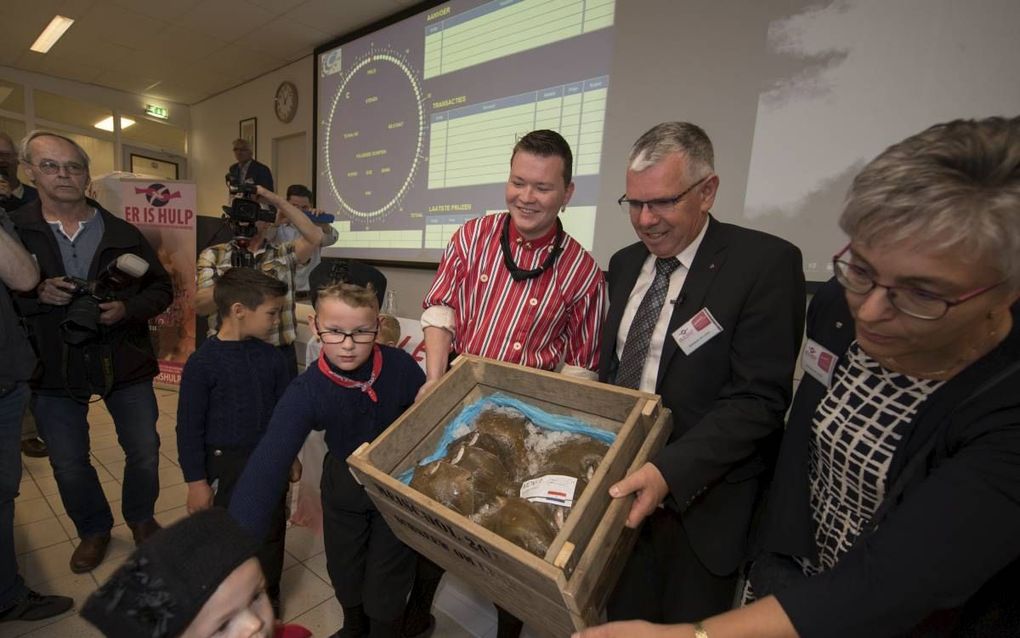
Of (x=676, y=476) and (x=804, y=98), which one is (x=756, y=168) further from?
(x=676, y=476)

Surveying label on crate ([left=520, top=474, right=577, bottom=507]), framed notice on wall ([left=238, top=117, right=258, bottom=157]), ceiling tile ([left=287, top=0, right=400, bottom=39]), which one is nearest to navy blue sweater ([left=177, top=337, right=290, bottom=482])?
label on crate ([left=520, top=474, right=577, bottom=507])

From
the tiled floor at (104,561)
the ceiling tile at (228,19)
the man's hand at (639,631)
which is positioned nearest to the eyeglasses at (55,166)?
the tiled floor at (104,561)

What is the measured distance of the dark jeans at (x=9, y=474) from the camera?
1599 millimetres

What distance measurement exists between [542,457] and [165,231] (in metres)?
5.01

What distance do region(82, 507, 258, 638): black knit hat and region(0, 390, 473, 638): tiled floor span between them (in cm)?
141

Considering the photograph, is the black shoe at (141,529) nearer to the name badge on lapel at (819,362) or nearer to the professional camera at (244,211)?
the professional camera at (244,211)

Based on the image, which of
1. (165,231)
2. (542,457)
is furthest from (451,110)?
(542,457)

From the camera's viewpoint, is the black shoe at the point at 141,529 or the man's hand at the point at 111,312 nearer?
the man's hand at the point at 111,312

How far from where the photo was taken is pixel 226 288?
6.00ft

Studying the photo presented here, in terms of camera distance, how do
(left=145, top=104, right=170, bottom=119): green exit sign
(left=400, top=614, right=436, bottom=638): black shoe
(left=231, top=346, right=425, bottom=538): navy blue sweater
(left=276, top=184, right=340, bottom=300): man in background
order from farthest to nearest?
(left=145, top=104, right=170, bottom=119): green exit sign
(left=276, top=184, right=340, bottom=300): man in background
(left=400, top=614, right=436, bottom=638): black shoe
(left=231, top=346, right=425, bottom=538): navy blue sweater

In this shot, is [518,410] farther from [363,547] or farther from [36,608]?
[36,608]

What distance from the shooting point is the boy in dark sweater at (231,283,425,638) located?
1.34 m

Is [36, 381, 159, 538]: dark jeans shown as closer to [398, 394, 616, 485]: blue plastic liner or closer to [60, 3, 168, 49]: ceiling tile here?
[398, 394, 616, 485]: blue plastic liner

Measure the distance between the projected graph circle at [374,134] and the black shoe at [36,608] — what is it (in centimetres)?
337
